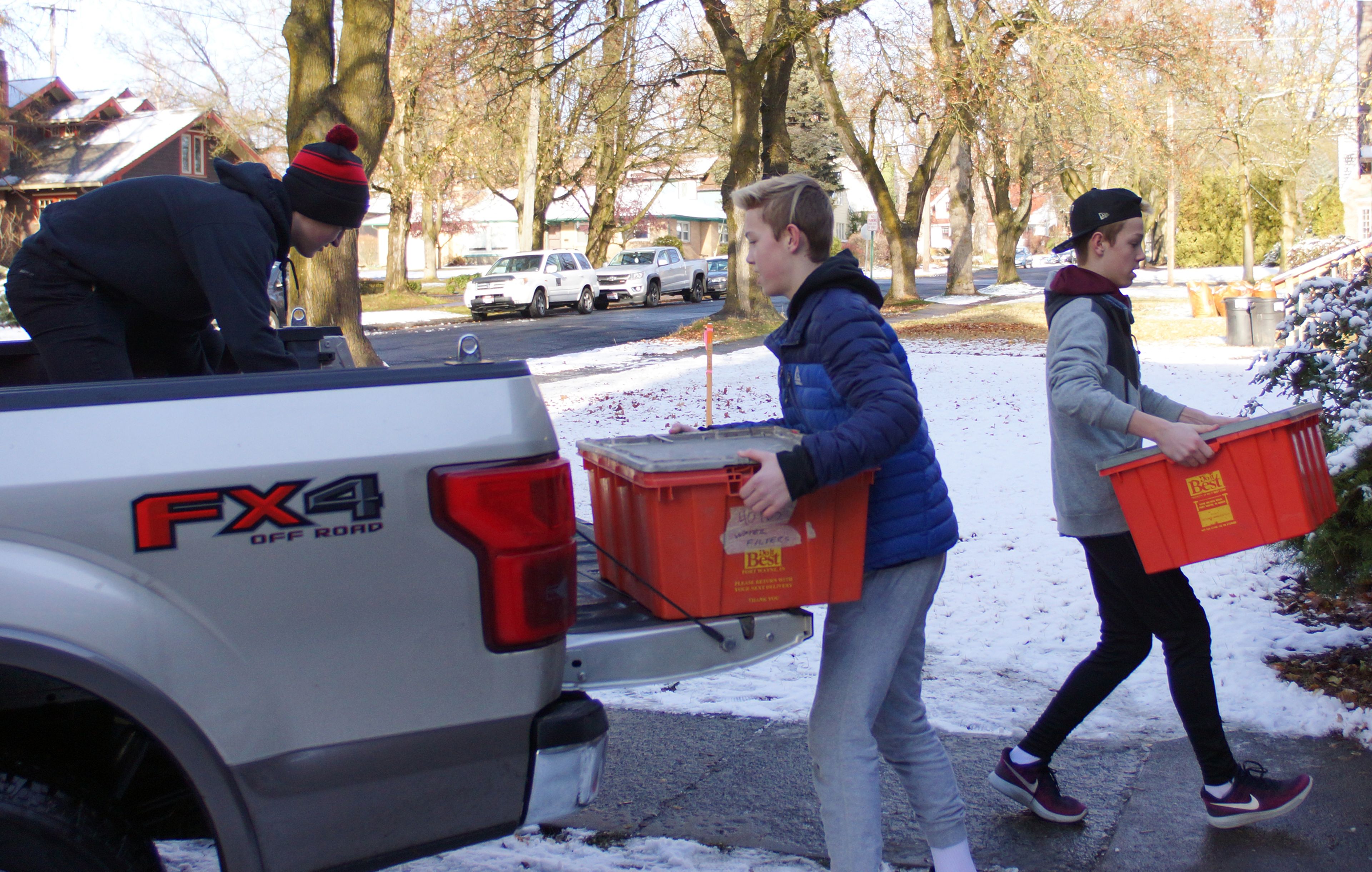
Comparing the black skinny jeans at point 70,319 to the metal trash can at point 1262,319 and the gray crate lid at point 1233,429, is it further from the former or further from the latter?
the metal trash can at point 1262,319

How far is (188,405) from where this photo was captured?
200 cm

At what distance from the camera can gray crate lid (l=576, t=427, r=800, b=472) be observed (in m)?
2.46

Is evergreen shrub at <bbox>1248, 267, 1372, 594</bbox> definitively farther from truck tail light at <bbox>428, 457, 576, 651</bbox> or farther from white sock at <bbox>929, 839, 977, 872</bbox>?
truck tail light at <bbox>428, 457, 576, 651</bbox>

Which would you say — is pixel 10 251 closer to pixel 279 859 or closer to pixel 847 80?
pixel 847 80

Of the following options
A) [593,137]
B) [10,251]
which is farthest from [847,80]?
[10,251]

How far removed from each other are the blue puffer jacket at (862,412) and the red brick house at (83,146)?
137ft

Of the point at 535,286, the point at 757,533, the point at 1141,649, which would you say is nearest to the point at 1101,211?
the point at 1141,649

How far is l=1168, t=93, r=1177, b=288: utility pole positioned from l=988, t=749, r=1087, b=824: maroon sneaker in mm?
21148

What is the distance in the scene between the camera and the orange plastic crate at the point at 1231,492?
2.98 m

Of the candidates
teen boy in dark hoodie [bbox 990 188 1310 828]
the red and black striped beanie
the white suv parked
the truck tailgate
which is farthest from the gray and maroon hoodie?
the white suv parked

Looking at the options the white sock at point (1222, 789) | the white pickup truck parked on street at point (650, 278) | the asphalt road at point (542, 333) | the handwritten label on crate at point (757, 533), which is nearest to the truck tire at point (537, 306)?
the asphalt road at point (542, 333)

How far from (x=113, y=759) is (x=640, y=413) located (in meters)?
9.99

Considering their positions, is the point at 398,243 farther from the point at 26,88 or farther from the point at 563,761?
the point at 563,761

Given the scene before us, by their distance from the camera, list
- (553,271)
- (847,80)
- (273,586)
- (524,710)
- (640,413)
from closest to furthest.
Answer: (273,586)
(524,710)
(640,413)
(553,271)
(847,80)
